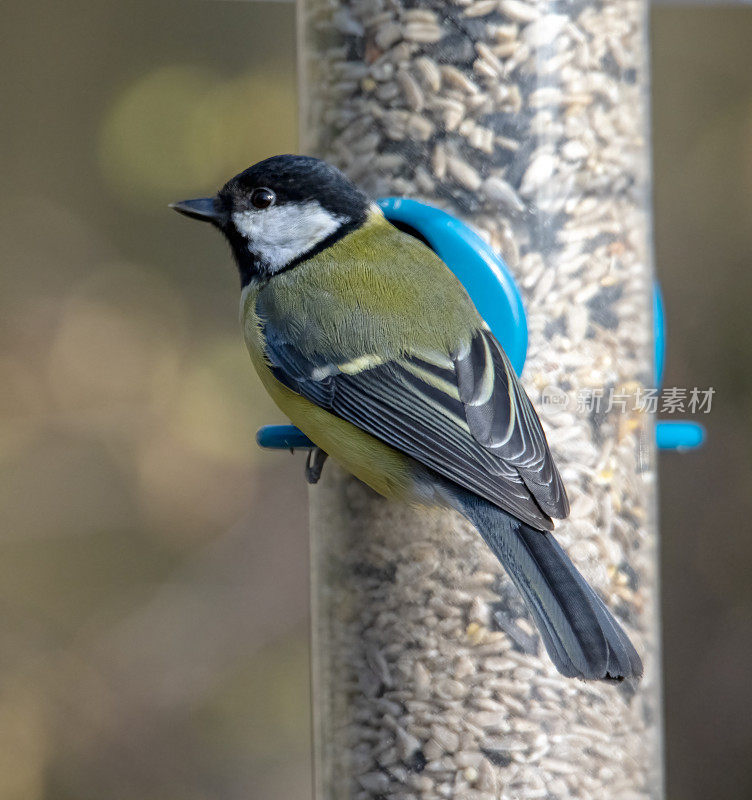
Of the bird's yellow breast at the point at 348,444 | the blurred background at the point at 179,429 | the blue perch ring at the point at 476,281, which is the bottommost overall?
the blurred background at the point at 179,429

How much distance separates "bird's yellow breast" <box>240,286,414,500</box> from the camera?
2.57m

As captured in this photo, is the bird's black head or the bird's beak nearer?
the bird's black head

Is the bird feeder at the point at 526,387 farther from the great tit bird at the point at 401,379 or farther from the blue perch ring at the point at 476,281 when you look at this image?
the great tit bird at the point at 401,379

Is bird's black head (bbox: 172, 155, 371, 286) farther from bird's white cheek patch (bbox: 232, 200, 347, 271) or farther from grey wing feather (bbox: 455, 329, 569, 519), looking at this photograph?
grey wing feather (bbox: 455, 329, 569, 519)

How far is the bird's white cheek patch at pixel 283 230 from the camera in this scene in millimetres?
2852

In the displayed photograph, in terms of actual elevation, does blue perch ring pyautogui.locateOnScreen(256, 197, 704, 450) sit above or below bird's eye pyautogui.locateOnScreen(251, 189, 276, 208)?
below

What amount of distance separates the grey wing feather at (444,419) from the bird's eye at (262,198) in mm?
465

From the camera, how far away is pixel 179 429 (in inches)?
208

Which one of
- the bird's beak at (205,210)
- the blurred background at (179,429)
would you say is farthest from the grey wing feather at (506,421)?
the blurred background at (179,429)

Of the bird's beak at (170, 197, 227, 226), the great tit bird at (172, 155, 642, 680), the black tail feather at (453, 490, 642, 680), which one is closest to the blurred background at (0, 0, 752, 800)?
the bird's beak at (170, 197, 227, 226)

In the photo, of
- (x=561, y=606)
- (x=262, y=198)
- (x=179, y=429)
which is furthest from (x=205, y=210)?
(x=179, y=429)

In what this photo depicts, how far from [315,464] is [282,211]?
0.59 metres

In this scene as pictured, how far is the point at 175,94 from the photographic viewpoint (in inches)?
→ 215

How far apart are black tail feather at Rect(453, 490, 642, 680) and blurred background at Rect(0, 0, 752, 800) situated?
9.23ft
